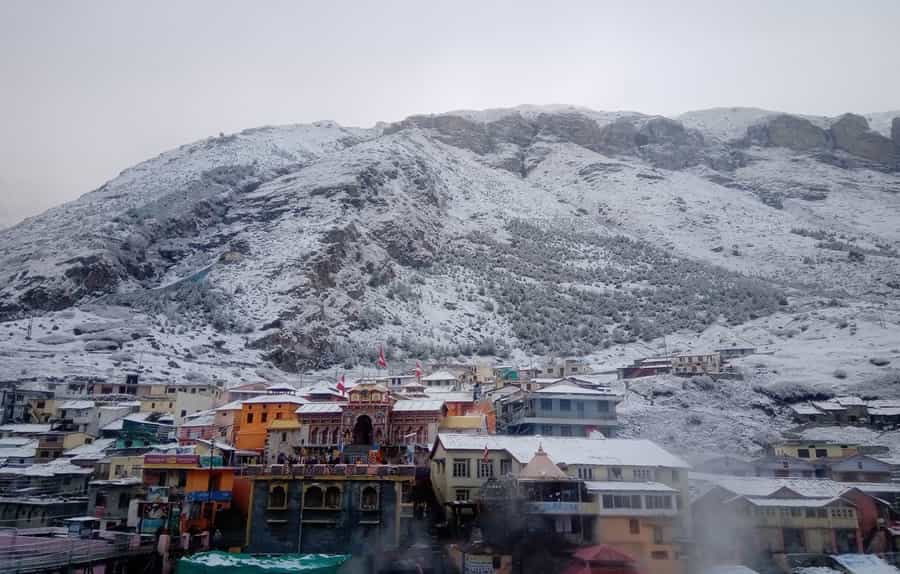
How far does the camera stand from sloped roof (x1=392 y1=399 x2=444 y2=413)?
54.3 metres

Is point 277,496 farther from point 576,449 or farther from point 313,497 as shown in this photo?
point 576,449

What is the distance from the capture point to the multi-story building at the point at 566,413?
57562 mm

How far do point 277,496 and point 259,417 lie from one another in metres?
16.8

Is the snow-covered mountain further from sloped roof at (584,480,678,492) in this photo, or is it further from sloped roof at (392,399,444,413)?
sloped roof at (584,480,678,492)

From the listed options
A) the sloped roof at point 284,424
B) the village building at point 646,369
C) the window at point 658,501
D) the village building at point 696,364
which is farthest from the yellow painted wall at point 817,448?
the sloped roof at point 284,424

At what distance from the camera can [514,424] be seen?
199 ft

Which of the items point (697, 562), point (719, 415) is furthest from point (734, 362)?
point (697, 562)

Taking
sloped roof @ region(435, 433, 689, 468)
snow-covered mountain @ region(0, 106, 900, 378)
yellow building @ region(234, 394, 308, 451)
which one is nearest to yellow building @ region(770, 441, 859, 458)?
sloped roof @ region(435, 433, 689, 468)

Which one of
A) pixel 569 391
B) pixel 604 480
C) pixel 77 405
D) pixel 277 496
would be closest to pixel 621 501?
pixel 604 480

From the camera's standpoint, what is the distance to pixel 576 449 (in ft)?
143

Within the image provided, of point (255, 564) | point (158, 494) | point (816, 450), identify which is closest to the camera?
point (255, 564)

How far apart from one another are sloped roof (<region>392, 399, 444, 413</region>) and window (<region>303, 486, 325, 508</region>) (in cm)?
1316

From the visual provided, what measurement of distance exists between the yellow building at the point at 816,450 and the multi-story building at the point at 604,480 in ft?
69.7

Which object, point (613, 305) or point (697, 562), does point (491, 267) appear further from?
point (697, 562)
